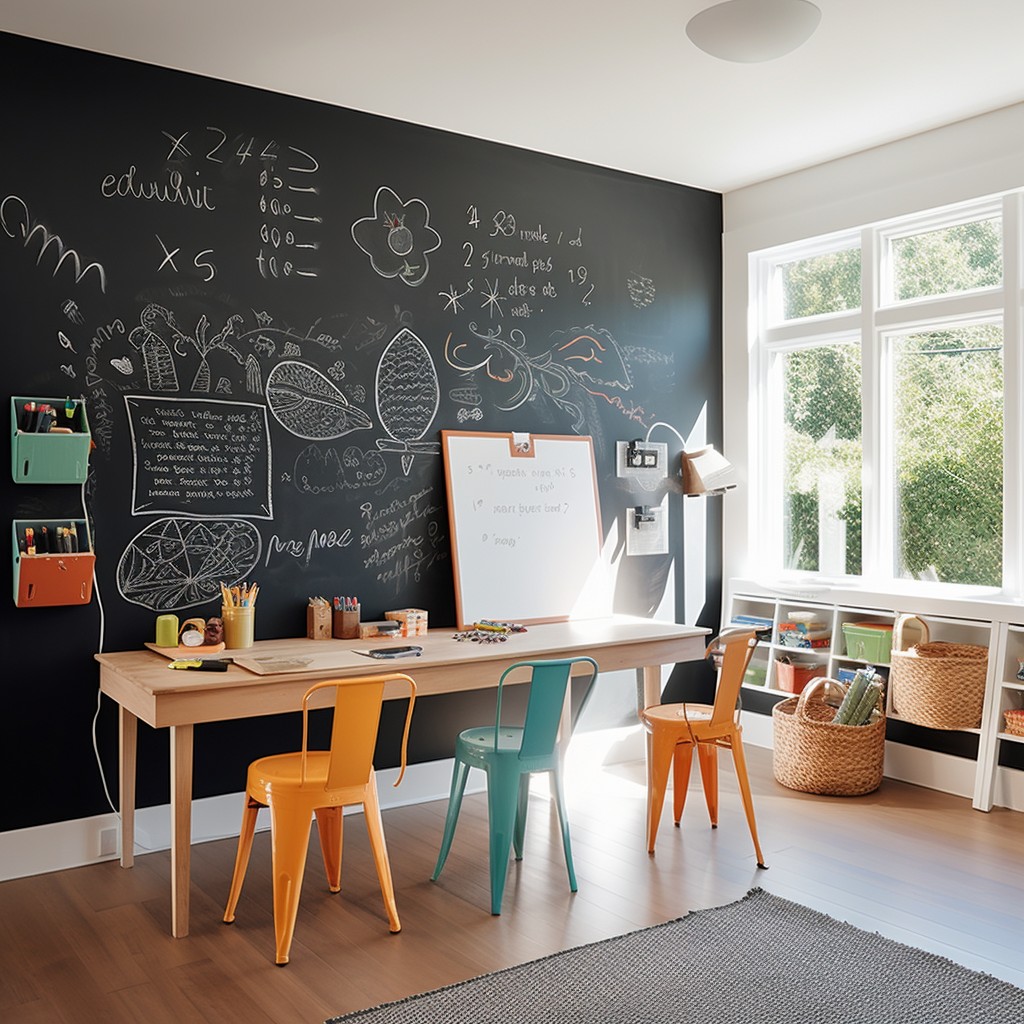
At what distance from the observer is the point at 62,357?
3604 mm

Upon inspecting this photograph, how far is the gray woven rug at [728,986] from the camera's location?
260 cm

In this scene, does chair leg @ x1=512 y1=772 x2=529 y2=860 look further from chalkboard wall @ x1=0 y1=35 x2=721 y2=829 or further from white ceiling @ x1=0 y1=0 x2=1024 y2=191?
white ceiling @ x1=0 y1=0 x2=1024 y2=191

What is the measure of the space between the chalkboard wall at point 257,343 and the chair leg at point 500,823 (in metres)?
1.17

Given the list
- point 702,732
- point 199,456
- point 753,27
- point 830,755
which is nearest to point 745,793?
point 702,732

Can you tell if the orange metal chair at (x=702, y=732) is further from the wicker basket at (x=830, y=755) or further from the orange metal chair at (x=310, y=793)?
the orange metal chair at (x=310, y=793)

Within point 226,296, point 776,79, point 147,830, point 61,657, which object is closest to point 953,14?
point 776,79

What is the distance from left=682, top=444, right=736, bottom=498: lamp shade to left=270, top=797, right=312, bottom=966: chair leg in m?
2.88

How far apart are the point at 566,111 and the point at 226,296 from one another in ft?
5.05

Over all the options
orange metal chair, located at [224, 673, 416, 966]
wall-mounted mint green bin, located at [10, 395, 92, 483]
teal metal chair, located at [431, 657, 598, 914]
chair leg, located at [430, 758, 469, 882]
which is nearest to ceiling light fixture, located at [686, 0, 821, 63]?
teal metal chair, located at [431, 657, 598, 914]

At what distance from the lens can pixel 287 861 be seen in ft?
9.64

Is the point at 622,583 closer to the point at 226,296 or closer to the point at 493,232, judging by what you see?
the point at 493,232

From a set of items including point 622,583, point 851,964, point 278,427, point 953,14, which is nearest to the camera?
point 851,964

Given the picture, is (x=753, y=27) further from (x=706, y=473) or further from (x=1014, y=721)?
(x=1014, y=721)

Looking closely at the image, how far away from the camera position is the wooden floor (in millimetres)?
2740
